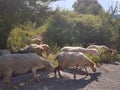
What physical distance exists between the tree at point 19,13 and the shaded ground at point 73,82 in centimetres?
505

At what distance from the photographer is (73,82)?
14820 millimetres

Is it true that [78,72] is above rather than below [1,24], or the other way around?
below

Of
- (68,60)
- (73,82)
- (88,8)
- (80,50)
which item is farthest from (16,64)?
(88,8)

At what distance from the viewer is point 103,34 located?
29297mm

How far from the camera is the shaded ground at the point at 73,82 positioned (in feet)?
45.2

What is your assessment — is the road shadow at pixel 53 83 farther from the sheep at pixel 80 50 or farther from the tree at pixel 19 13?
the tree at pixel 19 13

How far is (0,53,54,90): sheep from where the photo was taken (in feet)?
42.7

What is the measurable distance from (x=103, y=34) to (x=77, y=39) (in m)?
Answer: 2.31

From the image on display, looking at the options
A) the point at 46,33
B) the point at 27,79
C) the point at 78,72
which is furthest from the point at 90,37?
the point at 27,79

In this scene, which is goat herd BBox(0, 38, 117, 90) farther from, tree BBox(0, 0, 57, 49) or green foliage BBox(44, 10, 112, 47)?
green foliage BBox(44, 10, 112, 47)

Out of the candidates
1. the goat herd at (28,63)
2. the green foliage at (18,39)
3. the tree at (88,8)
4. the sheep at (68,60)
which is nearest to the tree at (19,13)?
the green foliage at (18,39)

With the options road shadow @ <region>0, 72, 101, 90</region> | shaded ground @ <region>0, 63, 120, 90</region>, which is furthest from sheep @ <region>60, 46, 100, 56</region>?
road shadow @ <region>0, 72, 101, 90</region>

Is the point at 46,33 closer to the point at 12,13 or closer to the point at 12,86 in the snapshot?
the point at 12,13

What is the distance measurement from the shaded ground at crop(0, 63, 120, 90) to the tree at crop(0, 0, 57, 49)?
5054 mm
